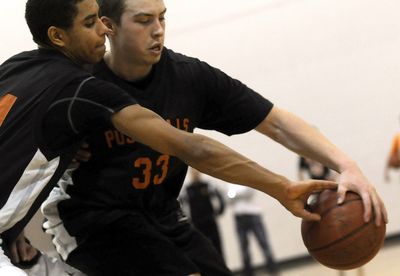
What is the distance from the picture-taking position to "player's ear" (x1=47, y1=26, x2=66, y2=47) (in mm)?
3029

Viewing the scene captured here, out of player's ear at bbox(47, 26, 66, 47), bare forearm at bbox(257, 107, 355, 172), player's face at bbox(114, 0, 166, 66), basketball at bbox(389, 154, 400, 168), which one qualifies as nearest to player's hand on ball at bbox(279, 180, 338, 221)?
bare forearm at bbox(257, 107, 355, 172)

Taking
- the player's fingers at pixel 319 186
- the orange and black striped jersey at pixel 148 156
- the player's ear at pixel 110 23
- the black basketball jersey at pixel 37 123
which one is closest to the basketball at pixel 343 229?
the player's fingers at pixel 319 186

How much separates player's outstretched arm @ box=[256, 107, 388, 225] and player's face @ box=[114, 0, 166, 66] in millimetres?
650

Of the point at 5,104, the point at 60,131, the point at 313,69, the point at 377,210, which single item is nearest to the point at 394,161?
the point at 313,69

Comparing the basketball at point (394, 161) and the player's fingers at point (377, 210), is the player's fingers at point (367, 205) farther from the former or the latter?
the basketball at point (394, 161)

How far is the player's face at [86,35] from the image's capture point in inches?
119

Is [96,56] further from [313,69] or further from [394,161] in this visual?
[313,69]

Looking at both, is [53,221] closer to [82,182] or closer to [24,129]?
[82,182]

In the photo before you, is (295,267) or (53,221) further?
(295,267)

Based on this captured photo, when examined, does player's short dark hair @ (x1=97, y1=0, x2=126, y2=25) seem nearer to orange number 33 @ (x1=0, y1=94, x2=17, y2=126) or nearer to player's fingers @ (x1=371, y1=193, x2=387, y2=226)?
orange number 33 @ (x1=0, y1=94, x2=17, y2=126)

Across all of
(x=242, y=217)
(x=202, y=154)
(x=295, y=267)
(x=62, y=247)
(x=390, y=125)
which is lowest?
(x=295, y=267)

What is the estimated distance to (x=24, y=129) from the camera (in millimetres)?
2865

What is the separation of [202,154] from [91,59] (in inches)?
24.2

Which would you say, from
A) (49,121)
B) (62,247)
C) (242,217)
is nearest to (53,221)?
(62,247)
